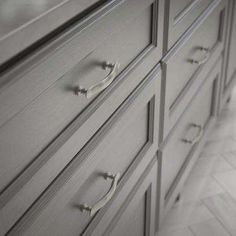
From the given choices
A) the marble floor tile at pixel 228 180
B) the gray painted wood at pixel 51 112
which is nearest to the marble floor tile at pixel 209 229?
the marble floor tile at pixel 228 180

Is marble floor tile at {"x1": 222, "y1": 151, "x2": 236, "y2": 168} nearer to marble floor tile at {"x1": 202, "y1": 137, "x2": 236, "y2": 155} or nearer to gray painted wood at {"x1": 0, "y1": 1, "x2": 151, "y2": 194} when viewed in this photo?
marble floor tile at {"x1": 202, "y1": 137, "x2": 236, "y2": 155}

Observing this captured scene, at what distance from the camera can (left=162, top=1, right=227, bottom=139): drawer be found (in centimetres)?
88

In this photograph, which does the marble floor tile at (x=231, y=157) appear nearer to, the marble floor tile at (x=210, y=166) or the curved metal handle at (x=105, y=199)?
the marble floor tile at (x=210, y=166)

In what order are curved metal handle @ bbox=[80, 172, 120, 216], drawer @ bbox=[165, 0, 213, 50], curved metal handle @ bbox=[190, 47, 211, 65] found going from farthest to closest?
curved metal handle @ bbox=[190, 47, 211, 65], drawer @ bbox=[165, 0, 213, 50], curved metal handle @ bbox=[80, 172, 120, 216]

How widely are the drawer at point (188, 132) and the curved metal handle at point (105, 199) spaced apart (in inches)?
10.0

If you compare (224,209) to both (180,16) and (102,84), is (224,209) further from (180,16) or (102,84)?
(102,84)

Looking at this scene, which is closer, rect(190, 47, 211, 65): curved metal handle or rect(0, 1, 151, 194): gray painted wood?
rect(0, 1, 151, 194): gray painted wood

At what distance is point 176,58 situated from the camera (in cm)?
88

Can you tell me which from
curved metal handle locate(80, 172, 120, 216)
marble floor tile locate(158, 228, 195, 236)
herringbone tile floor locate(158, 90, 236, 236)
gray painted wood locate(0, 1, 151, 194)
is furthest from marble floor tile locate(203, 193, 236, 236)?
gray painted wood locate(0, 1, 151, 194)

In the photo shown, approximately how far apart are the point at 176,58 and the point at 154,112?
128mm

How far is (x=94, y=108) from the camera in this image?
622mm

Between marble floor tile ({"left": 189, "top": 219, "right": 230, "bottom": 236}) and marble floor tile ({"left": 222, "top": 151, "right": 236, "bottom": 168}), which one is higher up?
marble floor tile ({"left": 222, "top": 151, "right": 236, "bottom": 168})

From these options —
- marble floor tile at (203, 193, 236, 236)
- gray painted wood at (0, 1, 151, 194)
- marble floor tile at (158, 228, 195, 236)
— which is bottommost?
gray painted wood at (0, 1, 151, 194)

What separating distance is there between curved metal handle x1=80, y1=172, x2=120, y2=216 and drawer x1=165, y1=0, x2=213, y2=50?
0.28 m
